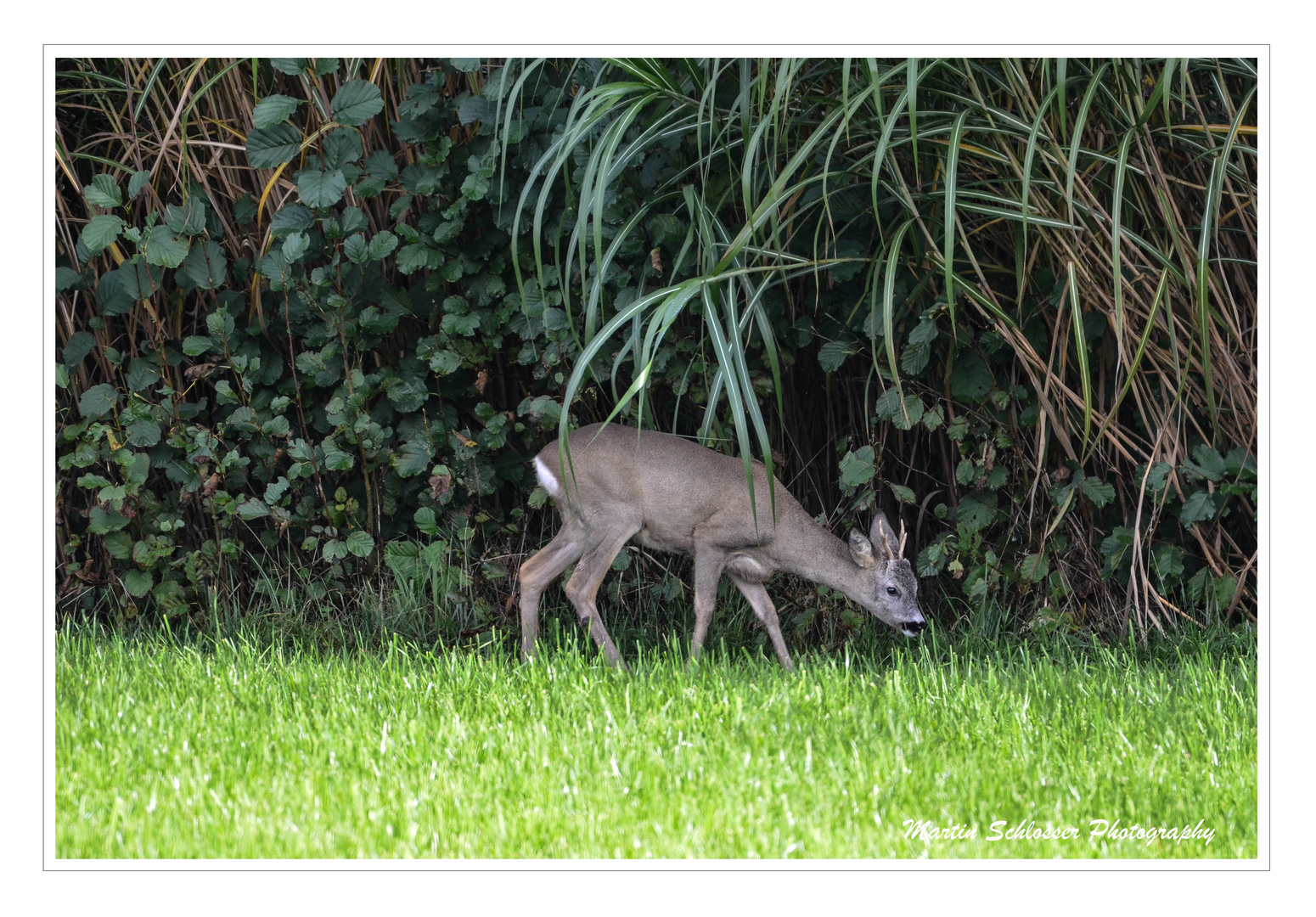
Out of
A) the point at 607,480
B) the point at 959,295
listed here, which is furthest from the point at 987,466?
the point at 607,480

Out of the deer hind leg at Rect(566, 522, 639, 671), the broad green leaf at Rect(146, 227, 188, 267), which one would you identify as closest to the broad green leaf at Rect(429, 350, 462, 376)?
the deer hind leg at Rect(566, 522, 639, 671)

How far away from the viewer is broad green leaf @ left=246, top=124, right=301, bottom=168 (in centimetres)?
463

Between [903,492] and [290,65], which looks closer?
[290,65]

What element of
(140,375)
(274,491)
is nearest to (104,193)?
(140,375)

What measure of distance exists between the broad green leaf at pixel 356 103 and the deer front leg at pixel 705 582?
74.7 inches

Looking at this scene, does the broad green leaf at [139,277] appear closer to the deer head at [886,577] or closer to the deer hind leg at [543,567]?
the deer hind leg at [543,567]

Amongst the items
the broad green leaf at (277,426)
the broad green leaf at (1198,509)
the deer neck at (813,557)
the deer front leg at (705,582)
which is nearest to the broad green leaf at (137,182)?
the broad green leaf at (277,426)

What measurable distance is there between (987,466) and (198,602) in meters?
3.02

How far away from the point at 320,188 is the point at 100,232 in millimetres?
797

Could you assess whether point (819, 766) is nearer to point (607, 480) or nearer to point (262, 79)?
point (607, 480)

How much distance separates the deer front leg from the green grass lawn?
341mm

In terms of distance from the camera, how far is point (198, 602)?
200 inches

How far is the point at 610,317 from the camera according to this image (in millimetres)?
4660

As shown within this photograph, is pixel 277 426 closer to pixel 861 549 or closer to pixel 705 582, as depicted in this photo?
pixel 705 582
